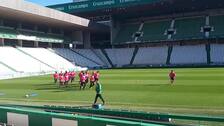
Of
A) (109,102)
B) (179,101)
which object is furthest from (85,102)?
(179,101)

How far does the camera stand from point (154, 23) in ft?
281

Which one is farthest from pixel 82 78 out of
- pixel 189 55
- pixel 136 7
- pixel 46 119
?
pixel 136 7

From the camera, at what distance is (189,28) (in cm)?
7750

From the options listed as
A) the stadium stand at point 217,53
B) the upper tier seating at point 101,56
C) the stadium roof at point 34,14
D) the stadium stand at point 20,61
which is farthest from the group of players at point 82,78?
the upper tier seating at point 101,56

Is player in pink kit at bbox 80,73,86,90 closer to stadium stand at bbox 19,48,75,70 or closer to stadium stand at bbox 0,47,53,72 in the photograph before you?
stadium stand at bbox 0,47,53,72

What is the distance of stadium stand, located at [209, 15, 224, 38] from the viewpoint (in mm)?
72525

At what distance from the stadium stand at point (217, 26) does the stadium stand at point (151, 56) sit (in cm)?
→ 1035

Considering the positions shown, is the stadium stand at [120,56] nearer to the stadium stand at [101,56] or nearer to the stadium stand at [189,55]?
the stadium stand at [101,56]

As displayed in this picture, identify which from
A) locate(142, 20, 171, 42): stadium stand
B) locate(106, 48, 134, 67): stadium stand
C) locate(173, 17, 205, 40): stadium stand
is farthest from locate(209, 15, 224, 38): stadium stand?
locate(106, 48, 134, 67): stadium stand

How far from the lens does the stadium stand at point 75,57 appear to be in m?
74.1

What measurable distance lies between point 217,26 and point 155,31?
13574 mm

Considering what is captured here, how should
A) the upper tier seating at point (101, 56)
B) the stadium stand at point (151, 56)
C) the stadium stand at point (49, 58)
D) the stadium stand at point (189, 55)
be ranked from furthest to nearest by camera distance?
1. the upper tier seating at point (101, 56)
2. the stadium stand at point (151, 56)
3. the stadium stand at point (189, 55)
4. the stadium stand at point (49, 58)

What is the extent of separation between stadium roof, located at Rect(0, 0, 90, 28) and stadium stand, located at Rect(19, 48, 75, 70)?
5.45 m

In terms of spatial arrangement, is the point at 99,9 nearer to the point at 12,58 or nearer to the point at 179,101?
the point at 12,58
